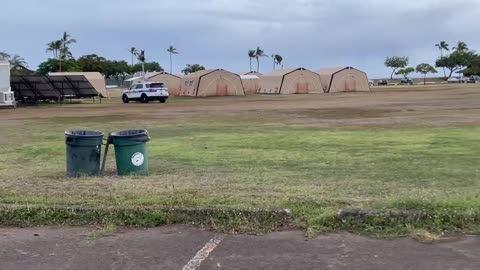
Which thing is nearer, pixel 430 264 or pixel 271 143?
pixel 430 264

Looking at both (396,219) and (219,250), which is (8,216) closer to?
(219,250)

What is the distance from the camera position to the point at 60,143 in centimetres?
1675

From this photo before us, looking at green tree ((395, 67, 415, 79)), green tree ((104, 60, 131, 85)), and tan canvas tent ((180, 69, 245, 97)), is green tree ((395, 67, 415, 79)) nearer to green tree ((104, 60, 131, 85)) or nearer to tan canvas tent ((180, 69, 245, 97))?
green tree ((104, 60, 131, 85))

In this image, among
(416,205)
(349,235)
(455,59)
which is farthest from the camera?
(455,59)

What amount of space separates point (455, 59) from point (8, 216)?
15952cm

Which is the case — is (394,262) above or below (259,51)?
below

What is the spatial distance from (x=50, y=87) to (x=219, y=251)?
46.3 meters

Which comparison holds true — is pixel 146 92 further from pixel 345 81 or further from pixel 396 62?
pixel 396 62

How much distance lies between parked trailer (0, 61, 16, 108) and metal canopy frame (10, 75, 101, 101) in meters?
4.81

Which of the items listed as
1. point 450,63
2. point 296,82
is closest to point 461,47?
point 450,63

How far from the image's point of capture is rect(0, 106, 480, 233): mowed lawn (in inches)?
295

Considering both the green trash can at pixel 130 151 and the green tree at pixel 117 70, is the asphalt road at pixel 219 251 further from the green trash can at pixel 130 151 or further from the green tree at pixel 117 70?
the green tree at pixel 117 70

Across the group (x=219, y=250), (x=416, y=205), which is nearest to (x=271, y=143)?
(x=416, y=205)

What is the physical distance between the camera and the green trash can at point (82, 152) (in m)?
9.98
